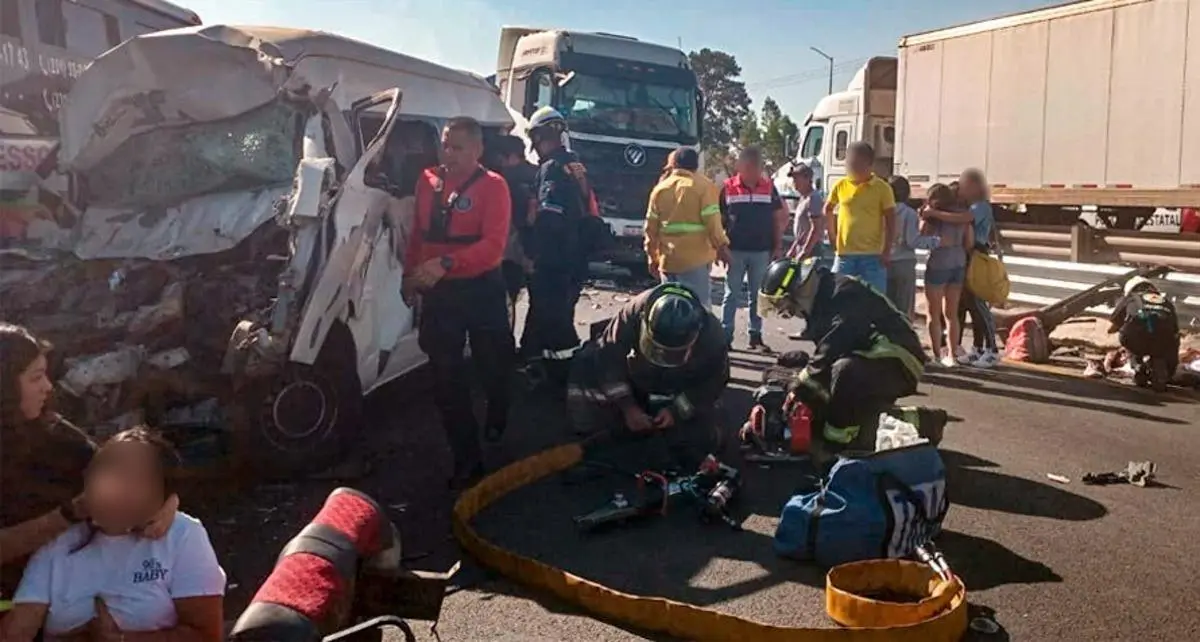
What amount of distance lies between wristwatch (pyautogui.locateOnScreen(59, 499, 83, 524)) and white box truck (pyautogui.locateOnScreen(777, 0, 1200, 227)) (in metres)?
12.3

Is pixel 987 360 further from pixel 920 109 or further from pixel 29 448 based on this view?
pixel 29 448

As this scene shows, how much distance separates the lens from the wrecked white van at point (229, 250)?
5.48 metres

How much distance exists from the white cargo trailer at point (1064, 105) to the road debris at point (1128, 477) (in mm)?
7333

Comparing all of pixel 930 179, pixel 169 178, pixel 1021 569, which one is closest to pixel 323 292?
pixel 169 178

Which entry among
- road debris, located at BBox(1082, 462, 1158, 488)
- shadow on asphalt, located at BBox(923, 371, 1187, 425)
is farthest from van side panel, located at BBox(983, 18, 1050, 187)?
road debris, located at BBox(1082, 462, 1158, 488)

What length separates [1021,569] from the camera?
4.64 meters

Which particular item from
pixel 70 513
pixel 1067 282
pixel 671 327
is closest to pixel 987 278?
pixel 1067 282

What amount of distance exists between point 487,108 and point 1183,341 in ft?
23.2

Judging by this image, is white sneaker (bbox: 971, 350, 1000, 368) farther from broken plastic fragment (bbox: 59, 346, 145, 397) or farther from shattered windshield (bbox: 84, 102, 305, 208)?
broken plastic fragment (bbox: 59, 346, 145, 397)

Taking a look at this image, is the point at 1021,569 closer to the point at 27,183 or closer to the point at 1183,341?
the point at 27,183

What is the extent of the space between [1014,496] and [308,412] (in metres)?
3.73

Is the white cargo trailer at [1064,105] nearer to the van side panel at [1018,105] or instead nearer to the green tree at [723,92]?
the van side panel at [1018,105]

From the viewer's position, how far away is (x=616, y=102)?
16.4m

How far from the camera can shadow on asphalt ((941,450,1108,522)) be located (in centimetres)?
548
